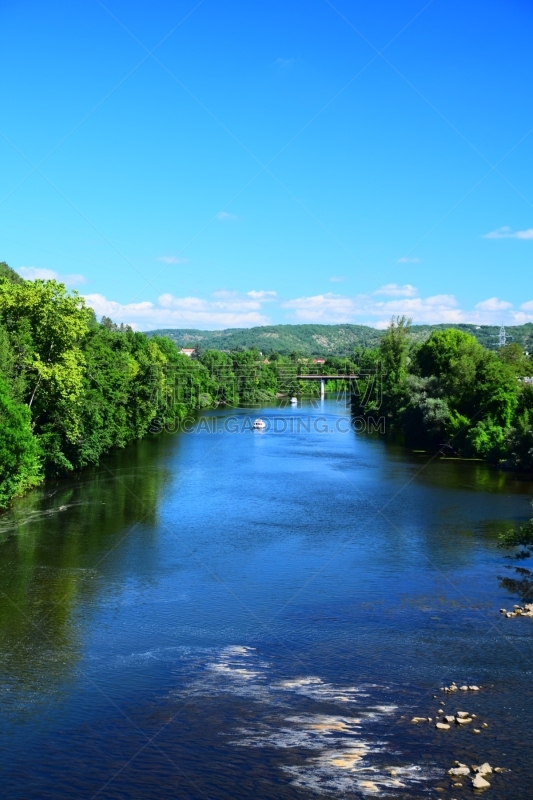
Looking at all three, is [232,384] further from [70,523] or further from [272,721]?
[272,721]

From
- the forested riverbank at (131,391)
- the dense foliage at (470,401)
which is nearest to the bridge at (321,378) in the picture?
the forested riverbank at (131,391)

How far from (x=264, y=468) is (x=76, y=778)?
119 feet

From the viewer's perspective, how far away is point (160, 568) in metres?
27.0

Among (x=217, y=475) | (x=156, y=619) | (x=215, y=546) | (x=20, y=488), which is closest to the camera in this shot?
(x=156, y=619)

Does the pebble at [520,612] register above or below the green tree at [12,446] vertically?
below

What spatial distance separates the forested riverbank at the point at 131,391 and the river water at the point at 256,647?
17.9ft

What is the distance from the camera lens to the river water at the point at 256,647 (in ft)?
47.9

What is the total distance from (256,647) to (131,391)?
42.5 metres

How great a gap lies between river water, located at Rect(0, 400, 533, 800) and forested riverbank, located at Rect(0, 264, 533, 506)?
5467 mm

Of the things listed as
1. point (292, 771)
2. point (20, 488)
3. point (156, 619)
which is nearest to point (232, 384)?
point (20, 488)

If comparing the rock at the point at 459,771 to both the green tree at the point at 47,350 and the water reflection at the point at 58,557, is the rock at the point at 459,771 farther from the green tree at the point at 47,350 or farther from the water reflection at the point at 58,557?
the green tree at the point at 47,350

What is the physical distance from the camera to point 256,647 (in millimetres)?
19906

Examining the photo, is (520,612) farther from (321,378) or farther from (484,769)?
(321,378)

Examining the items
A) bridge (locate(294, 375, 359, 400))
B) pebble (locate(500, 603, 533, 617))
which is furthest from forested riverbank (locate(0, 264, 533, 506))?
bridge (locate(294, 375, 359, 400))
